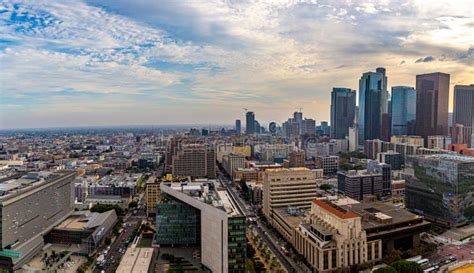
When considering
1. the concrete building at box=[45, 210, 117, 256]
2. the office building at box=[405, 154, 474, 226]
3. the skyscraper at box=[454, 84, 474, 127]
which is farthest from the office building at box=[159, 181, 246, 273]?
the skyscraper at box=[454, 84, 474, 127]

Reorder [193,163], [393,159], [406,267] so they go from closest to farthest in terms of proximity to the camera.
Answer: [406,267] < [193,163] < [393,159]

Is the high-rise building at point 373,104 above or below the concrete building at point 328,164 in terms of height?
above

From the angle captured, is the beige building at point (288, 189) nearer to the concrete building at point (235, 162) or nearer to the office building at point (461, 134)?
the concrete building at point (235, 162)

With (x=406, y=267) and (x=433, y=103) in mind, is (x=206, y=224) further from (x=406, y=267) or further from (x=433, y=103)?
(x=433, y=103)

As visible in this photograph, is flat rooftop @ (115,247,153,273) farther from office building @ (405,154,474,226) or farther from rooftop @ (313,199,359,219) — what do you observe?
office building @ (405,154,474,226)

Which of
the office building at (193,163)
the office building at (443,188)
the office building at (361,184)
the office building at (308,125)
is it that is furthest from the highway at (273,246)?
the office building at (308,125)

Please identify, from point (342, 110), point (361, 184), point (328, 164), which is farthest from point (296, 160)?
point (342, 110)
